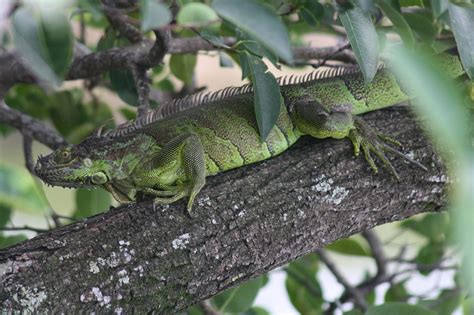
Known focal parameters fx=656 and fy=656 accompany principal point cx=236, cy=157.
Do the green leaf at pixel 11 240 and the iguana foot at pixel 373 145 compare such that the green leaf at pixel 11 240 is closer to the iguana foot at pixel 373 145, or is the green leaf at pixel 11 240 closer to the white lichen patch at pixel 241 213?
the white lichen patch at pixel 241 213

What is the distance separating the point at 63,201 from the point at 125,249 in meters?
6.95

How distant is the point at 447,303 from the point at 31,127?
207 centimetres

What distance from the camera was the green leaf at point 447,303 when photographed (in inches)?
116

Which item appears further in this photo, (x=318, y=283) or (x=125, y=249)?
(x=318, y=283)

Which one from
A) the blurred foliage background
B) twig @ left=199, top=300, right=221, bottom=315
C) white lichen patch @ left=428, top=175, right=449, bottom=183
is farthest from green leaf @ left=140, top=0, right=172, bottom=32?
twig @ left=199, top=300, right=221, bottom=315

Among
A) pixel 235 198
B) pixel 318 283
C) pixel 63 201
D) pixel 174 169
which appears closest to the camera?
pixel 235 198

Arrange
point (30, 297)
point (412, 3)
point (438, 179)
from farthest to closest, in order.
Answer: point (438, 179), point (412, 3), point (30, 297)

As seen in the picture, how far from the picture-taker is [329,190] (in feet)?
7.66

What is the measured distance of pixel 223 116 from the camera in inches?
108

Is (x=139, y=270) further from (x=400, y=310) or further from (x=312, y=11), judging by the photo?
(x=312, y=11)

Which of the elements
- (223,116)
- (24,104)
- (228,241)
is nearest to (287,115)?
(223,116)

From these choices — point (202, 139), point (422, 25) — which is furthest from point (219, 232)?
point (422, 25)

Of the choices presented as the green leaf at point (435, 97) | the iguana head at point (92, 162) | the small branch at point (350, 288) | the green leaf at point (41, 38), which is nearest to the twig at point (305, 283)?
the small branch at point (350, 288)

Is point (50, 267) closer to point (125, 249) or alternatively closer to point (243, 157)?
point (125, 249)
